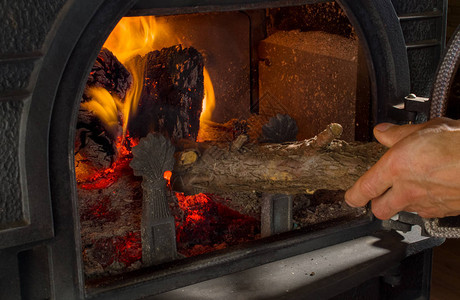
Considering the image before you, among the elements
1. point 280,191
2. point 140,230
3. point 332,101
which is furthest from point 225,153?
point 332,101

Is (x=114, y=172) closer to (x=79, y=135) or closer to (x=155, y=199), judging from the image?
(x=79, y=135)

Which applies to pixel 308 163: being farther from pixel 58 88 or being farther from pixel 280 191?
pixel 58 88

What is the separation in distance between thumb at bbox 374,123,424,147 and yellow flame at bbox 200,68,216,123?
2.04 ft

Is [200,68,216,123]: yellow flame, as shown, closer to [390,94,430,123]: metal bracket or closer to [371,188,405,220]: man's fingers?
[390,94,430,123]: metal bracket

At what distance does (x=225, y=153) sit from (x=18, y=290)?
51 cm

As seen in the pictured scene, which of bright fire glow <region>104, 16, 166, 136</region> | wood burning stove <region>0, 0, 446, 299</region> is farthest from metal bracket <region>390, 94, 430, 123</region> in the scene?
bright fire glow <region>104, 16, 166, 136</region>

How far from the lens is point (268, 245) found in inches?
53.1

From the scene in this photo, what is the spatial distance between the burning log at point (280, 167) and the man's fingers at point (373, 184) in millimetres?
171

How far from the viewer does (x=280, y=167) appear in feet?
4.29

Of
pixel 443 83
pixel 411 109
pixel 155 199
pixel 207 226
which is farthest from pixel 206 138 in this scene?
pixel 443 83

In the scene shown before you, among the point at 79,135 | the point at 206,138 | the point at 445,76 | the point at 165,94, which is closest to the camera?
the point at 445,76

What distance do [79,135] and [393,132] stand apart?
70cm

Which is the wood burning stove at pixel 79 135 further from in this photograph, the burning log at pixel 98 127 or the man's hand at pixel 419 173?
the man's hand at pixel 419 173

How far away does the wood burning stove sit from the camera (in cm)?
100
